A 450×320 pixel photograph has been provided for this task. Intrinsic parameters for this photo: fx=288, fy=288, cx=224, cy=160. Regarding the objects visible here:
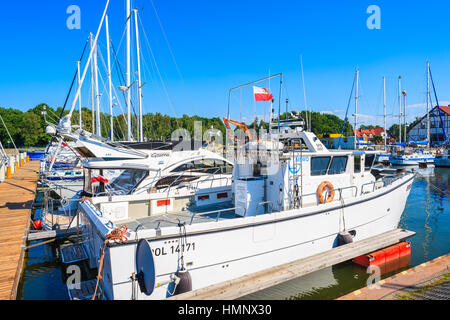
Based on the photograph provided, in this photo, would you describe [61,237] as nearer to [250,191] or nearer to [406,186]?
[250,191]

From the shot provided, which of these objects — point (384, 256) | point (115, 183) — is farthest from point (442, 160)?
point (115, 183)

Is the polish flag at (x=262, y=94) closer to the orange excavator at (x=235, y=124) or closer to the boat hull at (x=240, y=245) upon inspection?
the orange excavator at (x=235, y=124)

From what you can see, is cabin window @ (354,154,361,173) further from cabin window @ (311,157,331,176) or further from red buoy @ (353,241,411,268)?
red buoy @ (353,241,411,268)

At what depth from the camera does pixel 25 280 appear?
8.48 metres

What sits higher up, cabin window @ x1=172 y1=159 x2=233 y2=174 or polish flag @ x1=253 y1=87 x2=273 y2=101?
polish flag @ x1=253 y1=87 x2=273 y2=101

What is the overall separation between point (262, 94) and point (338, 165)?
11.1ft

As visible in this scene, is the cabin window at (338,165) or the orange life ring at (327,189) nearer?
the orange life ring at (327,189)

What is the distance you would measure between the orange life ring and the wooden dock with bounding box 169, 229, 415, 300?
4.61ft

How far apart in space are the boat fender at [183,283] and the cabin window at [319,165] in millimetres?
4774

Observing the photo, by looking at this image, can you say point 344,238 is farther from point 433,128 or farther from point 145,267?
point 433,128

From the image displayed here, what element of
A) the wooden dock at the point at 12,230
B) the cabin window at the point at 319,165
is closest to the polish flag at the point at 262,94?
the cabin window at the point at 319,165

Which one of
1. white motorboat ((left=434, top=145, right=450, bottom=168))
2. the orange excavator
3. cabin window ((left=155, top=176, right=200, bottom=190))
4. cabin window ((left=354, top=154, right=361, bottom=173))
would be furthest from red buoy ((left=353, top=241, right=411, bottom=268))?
white motorboat ((left=434, top=145, right=450, bottom=168))

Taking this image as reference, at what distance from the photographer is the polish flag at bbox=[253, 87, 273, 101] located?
9.48m

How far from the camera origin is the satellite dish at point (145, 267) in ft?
17.6
